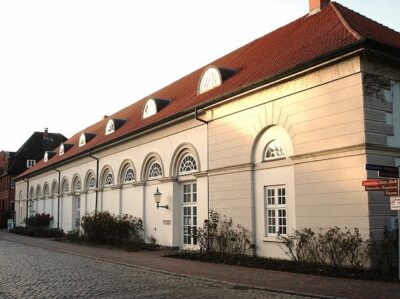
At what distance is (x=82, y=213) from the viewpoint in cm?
3541

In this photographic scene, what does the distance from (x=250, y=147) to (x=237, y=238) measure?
336cm

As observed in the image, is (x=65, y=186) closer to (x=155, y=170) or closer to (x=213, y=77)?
(x=155, y=170)

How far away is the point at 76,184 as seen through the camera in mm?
37688

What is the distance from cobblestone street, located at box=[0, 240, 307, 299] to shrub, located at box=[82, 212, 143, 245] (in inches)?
345

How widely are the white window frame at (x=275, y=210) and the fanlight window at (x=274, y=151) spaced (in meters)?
1.01

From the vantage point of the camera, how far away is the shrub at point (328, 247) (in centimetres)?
1355

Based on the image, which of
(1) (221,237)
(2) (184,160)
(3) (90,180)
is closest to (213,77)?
(2) (184,160)

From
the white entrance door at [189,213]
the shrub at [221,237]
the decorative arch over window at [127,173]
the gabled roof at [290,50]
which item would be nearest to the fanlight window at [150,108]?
the gabled roof at [290,50]

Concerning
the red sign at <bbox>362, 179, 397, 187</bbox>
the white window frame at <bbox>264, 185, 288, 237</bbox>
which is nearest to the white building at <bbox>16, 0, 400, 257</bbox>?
the white window frame at <bbox>264, 185, 288, 237</bbox>

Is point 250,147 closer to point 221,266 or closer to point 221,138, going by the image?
point 221,138

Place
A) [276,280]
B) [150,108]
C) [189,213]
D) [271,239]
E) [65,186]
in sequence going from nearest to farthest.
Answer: [276,280] < [271,239] < [189,213] < [150,108] < [65,186]

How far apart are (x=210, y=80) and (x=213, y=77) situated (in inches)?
12.2

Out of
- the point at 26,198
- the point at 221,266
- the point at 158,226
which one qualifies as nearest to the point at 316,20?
the point at 221,266

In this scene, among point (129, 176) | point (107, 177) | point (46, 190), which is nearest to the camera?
point (129, 176)
